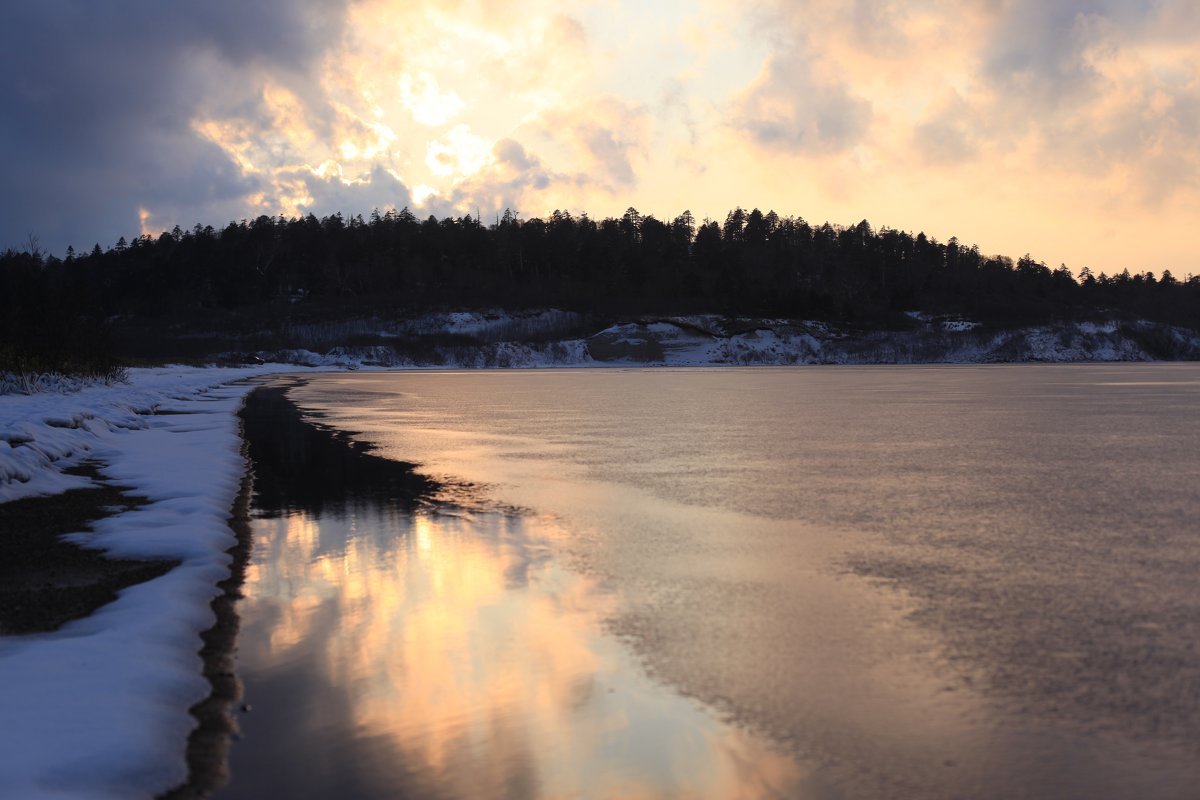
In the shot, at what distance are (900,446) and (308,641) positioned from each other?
42.3 feet

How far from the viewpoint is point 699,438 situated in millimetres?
18219

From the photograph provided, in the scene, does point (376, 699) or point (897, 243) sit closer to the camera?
point (376, 699)

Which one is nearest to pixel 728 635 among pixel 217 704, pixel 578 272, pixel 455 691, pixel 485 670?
pixel 485 670

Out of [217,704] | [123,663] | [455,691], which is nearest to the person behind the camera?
[217,704]

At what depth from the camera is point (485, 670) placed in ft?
16.5

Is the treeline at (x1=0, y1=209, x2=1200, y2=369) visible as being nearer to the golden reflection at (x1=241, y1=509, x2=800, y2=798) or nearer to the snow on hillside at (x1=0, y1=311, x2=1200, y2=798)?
the snow on hillside at (x1=0, y1=311, x2=1200, y2=798)

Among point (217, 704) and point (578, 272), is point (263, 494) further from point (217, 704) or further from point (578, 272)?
point (578, 272)

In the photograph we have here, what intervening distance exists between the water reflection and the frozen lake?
18 mm

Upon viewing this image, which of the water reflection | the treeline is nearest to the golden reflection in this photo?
the water reflection

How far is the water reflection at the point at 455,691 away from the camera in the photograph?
3785 millimetres

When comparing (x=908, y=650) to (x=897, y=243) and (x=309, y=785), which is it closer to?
(x=309, y=785)

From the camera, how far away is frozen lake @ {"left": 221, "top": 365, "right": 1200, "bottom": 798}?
12.7 ft

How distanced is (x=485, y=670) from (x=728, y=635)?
1596 mm

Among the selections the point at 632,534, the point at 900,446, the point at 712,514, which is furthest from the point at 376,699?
the point at 900,446
